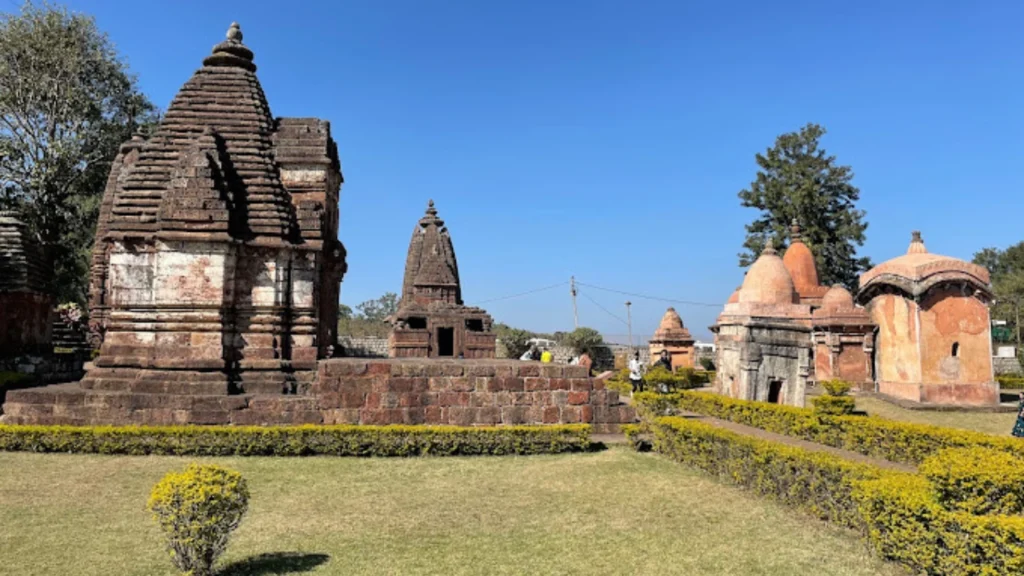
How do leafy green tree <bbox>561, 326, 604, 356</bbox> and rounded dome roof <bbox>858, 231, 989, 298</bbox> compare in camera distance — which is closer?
rounded dome roof <bbox>858, 231, 989, 298</bbox>

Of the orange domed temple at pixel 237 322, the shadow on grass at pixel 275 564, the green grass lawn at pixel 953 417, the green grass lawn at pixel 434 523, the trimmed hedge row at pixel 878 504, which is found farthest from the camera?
the green grass lawn at pixel 953 417

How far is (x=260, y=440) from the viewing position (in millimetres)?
8969

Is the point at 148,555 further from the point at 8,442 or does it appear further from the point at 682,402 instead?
the point at 682,402

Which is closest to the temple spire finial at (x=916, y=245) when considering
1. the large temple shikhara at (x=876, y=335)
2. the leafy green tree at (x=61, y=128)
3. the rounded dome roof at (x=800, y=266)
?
the large temple shikhara at (x=876, y=335)

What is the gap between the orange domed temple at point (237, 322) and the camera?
9.98m

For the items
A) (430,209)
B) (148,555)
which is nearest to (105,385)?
(148,555)

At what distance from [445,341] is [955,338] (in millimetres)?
14693

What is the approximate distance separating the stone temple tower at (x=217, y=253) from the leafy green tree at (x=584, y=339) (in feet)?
79.4

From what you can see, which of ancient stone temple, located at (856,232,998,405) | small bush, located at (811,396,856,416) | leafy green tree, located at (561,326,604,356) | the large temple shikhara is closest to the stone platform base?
small bush, located at (811,396,856,416)

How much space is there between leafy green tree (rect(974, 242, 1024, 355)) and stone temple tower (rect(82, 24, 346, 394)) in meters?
29.8

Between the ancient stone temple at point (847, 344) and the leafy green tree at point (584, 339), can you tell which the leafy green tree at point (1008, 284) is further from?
the leafy green tree at point (584, 339)

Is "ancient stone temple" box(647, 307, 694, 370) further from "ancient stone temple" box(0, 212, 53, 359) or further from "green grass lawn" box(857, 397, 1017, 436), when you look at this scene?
"ancient stone temple" box(0, 212, 53, 359)

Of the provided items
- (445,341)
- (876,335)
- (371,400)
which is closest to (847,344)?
(876,335)

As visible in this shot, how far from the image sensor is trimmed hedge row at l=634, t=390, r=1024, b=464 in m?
9.11
